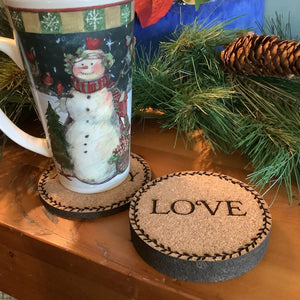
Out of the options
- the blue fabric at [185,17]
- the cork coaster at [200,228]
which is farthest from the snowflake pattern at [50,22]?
the blue fabric at [185,17]

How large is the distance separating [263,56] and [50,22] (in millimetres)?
209

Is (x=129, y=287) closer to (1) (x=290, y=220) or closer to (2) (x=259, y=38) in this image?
(1) (x=290, y=220)

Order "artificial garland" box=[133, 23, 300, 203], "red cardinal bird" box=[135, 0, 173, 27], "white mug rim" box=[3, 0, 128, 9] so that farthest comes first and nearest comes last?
"red cardinal bird" box=[135, 0, 173, 27]
"artificial garland" box=[133, 23, 300, 203]
"white mug rim" box=[3, 0, 128, 9]

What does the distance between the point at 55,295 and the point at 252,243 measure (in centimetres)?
19

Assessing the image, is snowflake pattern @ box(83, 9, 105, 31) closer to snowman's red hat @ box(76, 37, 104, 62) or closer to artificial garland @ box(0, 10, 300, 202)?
snowman's red hat @ box(76, 37, 104, 62)

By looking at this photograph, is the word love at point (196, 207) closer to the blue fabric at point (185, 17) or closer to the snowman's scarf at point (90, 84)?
the snowman's scarf at point (90, 84)

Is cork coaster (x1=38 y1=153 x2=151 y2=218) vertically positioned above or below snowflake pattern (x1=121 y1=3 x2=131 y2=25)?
below

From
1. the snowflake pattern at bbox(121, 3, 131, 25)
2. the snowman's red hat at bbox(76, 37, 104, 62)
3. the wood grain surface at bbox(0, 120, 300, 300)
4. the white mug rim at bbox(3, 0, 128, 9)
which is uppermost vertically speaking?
the white mug rim at bbox(3, 0, 128, 9)

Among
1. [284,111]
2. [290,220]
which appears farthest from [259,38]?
[290,220]

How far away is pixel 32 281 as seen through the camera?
32cm

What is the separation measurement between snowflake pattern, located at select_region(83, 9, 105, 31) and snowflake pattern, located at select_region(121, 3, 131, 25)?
→ 19 millimetres

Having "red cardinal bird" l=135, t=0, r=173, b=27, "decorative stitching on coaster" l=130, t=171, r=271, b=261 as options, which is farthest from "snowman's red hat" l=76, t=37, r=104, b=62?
"red cardinal bird" l=135, t=0, r=173, b=27

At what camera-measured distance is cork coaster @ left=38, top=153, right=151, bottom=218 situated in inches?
12.1

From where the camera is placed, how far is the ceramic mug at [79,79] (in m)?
0.24
